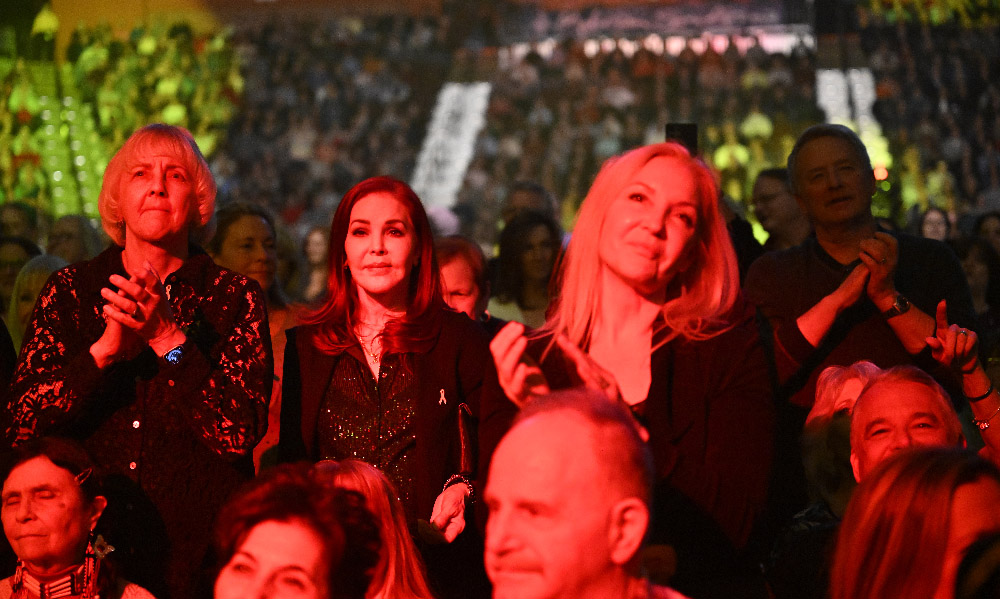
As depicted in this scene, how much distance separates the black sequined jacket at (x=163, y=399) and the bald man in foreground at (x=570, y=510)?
120 cm

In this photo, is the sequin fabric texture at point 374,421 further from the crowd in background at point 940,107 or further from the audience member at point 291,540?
the crowd in background at point 940,107

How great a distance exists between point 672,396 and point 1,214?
4.79 metres

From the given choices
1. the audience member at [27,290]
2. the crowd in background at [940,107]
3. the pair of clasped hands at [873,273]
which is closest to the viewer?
the pair of clasped hands at [873,273]

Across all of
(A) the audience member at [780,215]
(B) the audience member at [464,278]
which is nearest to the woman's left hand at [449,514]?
(B) the audience member at [464,278]

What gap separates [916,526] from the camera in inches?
78.3

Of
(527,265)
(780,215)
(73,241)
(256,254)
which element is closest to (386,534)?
(256,254)

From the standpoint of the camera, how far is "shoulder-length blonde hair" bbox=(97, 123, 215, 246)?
10.1ft

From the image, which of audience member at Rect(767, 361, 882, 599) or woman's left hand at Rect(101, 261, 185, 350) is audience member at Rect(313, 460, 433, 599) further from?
audience member at Rect(767, 361, 882, 599)

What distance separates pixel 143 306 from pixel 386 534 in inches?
29.6

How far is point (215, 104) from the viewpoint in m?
13.5

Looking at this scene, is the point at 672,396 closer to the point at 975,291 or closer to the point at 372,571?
the point at 372,571

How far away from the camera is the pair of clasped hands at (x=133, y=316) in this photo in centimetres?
269

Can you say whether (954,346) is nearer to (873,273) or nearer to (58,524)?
(873,273)

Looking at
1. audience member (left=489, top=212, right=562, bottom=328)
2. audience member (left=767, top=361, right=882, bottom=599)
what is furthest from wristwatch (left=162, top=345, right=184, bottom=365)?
audience member (left=489, top=212, right=562, bottom=328)
